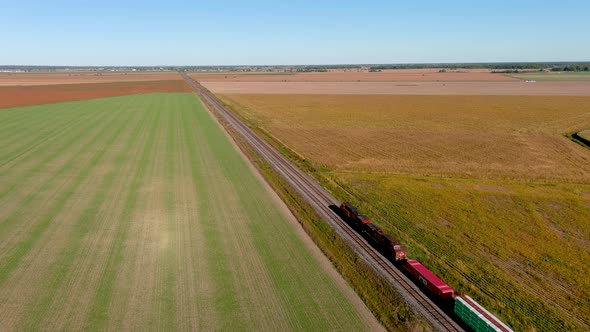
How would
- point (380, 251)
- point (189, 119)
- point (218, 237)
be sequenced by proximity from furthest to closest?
point (189, 119) < point (218, 237) < point (380, 251)

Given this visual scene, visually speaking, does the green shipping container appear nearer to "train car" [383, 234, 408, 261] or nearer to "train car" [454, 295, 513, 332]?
"train car" [454, 295, 513, 332]

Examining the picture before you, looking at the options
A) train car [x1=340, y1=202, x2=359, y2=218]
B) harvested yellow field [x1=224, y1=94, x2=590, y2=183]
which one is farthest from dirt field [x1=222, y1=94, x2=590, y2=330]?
train car [x1=340, y1=202, x2=359, y2=218]

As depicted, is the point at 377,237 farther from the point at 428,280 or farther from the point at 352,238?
the point at 428,280

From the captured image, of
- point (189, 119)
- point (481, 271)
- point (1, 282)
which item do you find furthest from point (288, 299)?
point (189, 119)

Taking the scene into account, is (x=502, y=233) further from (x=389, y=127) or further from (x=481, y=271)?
(x=389, y=127)

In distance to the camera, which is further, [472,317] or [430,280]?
[430,280]

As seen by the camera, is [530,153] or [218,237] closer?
[218,237]

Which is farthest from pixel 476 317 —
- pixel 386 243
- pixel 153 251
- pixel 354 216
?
pixel 153 251

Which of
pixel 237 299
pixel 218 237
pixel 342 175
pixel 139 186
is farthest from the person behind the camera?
pixel 342 175
